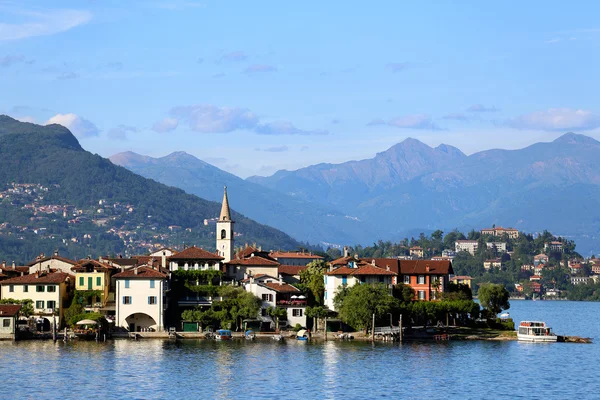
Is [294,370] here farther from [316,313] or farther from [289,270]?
[289,270]

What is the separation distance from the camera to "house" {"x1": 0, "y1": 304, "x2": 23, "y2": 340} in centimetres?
10081

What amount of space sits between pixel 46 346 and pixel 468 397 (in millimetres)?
39515

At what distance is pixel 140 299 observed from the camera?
106m

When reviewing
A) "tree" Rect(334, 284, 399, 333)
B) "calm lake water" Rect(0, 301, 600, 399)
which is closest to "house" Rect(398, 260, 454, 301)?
"tree" Rect(334, 284, 399, 333)

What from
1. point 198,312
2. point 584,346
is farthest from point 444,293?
point 198,312

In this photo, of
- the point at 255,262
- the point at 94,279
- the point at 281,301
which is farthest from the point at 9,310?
the point at 255,262

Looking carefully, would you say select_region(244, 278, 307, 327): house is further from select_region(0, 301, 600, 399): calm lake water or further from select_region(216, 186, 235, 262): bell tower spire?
select_region(216, 186, 235, 262): bell tower spire

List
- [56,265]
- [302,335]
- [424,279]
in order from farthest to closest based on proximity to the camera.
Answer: [424,279], [56,265], [302,335]

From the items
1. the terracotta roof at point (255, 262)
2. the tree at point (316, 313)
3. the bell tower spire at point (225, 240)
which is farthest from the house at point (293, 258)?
the tree at point (316, 313)

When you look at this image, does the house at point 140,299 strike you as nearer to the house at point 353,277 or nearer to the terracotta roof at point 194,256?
the terracotta roof at point 194,256

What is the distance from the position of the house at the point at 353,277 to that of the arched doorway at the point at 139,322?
708 inches

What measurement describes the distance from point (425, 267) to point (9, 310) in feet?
143

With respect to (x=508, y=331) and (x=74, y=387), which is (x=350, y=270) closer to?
(x=508, y=331)

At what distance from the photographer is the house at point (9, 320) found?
101 meters
